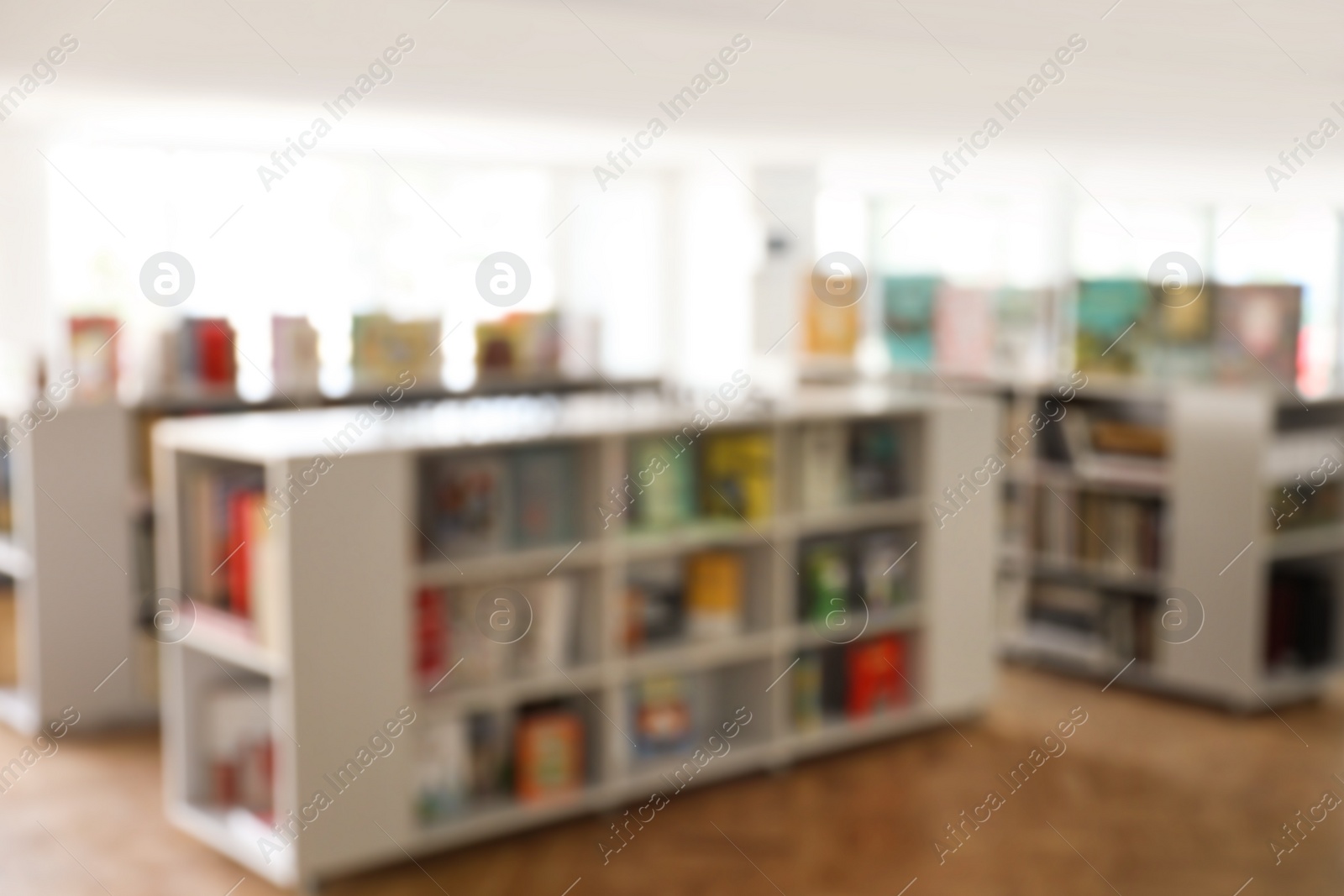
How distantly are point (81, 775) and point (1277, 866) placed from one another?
4.00m

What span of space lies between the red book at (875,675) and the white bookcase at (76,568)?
2.82 m

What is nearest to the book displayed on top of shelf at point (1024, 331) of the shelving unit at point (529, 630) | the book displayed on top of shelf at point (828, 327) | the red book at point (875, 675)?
the book displayed on top of shelf at point (828, 327)

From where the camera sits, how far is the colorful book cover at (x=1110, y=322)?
5961 millimetres

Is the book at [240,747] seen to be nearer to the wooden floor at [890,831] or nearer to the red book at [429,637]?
the wooden floor at [890,831]

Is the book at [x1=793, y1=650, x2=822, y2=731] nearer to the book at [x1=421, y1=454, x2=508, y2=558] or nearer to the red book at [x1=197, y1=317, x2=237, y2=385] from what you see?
the book at [x1=421, y1=454, x2=508, y2=558]

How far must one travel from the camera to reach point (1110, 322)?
6039 millimetres

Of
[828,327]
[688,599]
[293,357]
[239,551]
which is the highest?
[828,327]

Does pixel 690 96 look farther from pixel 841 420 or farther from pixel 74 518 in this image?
pixel 74 518

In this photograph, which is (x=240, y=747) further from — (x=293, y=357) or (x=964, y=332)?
(x=964, y=332)

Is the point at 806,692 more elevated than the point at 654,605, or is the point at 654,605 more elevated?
the point at 654,605

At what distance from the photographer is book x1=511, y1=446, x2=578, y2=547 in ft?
14.0

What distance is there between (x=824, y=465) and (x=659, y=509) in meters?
0.75

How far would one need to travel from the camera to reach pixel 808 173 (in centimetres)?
853

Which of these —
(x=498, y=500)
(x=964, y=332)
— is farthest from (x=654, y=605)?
(x=964, y=332)
